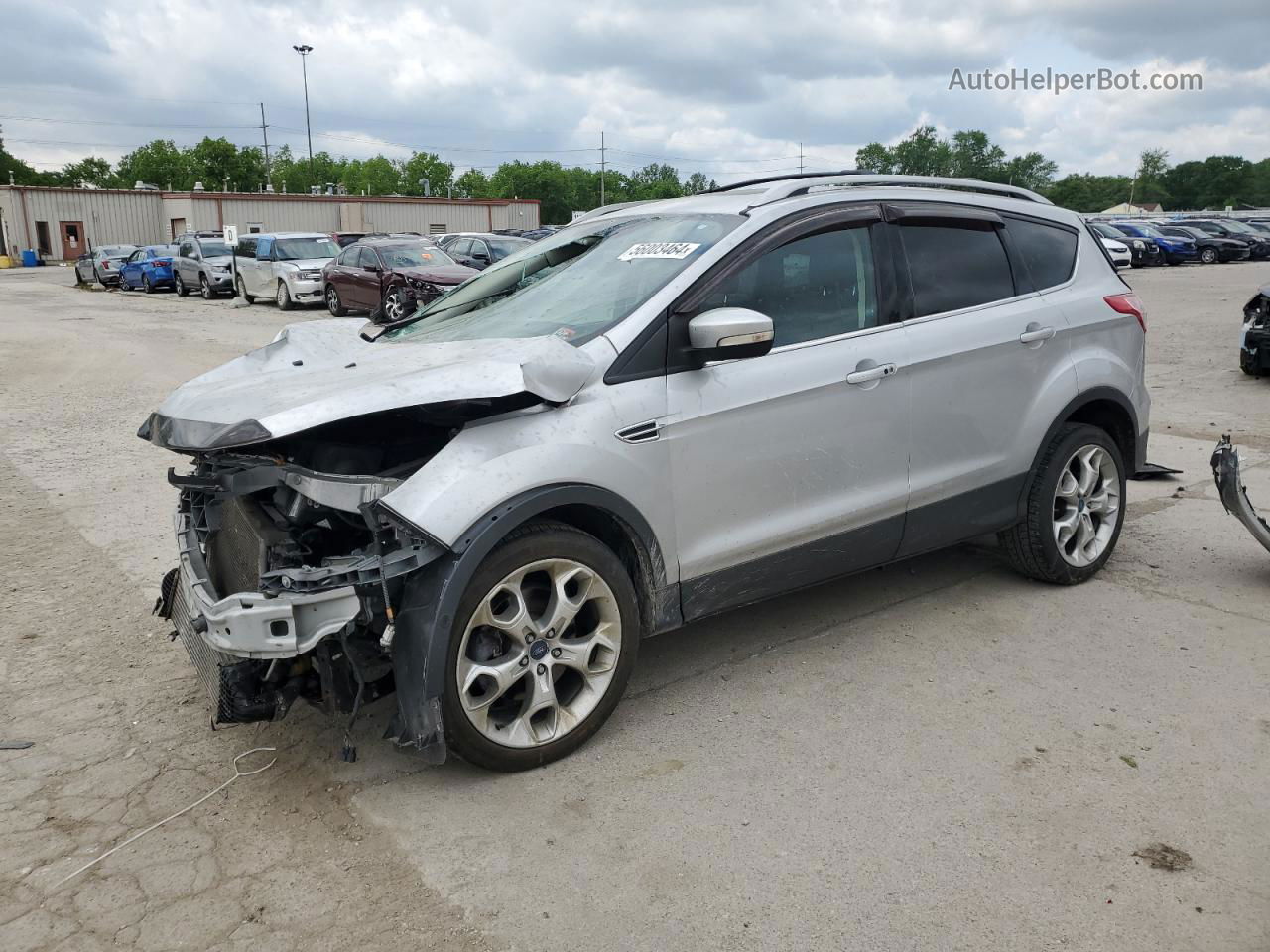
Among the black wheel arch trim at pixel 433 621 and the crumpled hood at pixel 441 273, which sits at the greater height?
the crumpled hood at pixel 441 273

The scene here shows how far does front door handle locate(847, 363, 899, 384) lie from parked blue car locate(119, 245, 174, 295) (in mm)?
34067

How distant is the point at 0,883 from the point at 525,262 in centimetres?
313

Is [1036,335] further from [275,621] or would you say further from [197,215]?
[197,215]

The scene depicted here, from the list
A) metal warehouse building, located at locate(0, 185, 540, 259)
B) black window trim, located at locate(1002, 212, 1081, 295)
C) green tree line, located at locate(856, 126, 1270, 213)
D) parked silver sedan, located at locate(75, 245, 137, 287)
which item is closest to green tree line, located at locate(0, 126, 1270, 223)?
green tree line, located at locate(856, 126, 1270, 213)

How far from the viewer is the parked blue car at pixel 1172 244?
36.8m

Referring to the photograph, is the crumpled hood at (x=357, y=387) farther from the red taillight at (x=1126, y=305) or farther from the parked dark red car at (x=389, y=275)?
the parked dark red car at (x=389, y=275)

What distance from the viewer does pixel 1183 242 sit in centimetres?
3700

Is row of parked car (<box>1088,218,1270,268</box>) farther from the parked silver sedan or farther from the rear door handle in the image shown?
the parked silver sedan

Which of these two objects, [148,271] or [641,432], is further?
[148,271]

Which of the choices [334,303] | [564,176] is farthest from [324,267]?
[564,176]

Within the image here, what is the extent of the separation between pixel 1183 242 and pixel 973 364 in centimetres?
3801

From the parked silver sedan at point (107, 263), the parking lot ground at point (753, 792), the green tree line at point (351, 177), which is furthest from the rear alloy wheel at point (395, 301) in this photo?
the green tree line at point (351, 177)

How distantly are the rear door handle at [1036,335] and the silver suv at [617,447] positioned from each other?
1cm

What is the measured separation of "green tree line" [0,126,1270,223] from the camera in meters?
115
